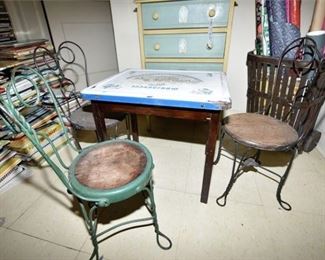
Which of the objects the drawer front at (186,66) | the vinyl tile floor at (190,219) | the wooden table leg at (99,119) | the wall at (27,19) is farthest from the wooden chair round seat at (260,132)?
the wall at (27,19)

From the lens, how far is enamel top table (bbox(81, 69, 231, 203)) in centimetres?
100

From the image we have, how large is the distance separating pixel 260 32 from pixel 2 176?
7.04 feet

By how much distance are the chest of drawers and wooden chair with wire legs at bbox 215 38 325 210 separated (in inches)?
15.5

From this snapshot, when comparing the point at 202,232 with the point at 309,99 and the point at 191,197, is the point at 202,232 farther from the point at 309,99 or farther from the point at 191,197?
the point at 309,99

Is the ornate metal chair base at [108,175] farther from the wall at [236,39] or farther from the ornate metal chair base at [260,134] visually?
the wall at [236,39]

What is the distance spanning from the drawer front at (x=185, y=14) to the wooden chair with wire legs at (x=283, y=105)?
1.70ft

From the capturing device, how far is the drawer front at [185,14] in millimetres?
1551

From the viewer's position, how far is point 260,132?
110cm

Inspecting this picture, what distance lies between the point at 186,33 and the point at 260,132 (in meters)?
1.06

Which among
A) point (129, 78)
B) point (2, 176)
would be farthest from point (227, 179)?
point (2, 176)

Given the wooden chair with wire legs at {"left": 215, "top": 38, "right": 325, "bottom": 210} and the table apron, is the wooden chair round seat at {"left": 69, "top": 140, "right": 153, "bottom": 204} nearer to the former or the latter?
the table apron

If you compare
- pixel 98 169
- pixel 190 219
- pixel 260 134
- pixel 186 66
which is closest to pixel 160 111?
pixel 98 169

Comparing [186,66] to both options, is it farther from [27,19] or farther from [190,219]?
[27,19]

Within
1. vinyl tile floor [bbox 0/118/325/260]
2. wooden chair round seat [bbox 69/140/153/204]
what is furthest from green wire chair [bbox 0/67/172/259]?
vinyl tile floor [bbox 0/118/325/260]
